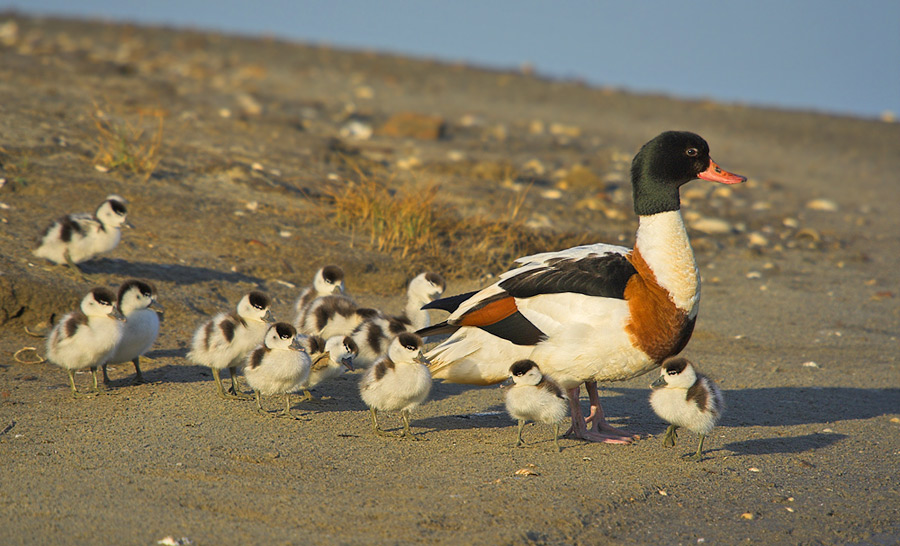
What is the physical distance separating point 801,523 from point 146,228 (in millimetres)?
6769

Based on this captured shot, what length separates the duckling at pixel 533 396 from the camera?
5.21 metres

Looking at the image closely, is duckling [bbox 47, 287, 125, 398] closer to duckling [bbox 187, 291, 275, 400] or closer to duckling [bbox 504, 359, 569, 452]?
duckling [bbox 187, 291, 275, 400]

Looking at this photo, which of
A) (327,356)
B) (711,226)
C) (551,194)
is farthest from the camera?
(551,194)

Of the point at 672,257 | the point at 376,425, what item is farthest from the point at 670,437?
the point at 376,425

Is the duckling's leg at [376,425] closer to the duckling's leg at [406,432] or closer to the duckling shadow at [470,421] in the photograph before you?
the duckling's leg at [406,432]

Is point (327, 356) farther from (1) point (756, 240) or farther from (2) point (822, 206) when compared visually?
(2) point (822, 206)

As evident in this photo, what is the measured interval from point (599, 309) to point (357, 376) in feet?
8.20

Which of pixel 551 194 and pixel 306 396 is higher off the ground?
pixel 551 194

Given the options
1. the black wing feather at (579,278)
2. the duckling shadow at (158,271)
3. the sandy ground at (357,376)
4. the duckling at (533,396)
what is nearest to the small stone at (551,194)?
the sandy ground at (357,376)

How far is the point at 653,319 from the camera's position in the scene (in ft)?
17.3

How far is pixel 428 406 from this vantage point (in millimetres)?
6305

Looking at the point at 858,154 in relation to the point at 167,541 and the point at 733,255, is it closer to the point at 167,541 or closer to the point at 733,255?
the point at 733,255

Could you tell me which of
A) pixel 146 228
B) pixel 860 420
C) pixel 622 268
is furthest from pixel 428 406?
pixel 146 228

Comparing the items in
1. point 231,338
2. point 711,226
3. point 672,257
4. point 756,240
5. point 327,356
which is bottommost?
point 327,356
